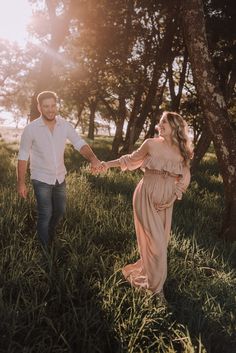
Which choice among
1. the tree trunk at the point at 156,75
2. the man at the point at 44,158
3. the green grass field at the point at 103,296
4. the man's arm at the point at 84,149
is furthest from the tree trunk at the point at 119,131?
the man at the point at 44,158

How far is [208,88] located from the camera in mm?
7152

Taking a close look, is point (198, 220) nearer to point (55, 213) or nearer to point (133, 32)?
point (55, 213)

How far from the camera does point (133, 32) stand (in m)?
18.1

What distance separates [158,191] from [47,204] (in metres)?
1.44

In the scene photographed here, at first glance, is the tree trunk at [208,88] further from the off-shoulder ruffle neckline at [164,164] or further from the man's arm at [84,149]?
the off-shoulder ruffle neckline at [164,164]

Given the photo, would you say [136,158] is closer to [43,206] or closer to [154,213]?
[154,213]

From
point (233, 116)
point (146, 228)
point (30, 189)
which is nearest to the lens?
point (146, 228)

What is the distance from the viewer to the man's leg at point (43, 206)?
5.37 metres

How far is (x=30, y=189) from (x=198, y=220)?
3201mm

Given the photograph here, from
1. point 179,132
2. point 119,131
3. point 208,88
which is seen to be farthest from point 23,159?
point 119,131

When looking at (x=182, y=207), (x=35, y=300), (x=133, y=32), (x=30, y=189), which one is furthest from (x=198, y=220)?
(x=133, y=32)

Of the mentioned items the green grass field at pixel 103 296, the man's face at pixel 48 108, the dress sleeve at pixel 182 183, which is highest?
the man's face at pixel 48 108

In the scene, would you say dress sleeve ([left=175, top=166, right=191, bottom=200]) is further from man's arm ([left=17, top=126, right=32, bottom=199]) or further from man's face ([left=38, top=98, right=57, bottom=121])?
man's arm ([left=17, top=126, right=32, bottom=199])

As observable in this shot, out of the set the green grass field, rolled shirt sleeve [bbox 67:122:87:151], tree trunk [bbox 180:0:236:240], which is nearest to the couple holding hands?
rolled shirt sleeve [bbox 67:122:87:151]
